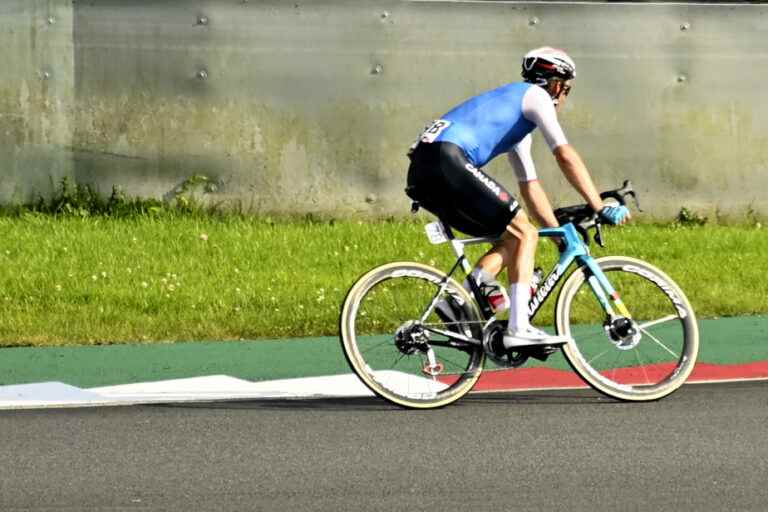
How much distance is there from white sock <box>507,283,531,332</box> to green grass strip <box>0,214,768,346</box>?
2.78 metres

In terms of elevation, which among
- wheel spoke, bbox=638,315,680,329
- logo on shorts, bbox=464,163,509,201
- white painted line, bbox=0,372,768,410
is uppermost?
logo on shorts, bbox=464,163,509,201

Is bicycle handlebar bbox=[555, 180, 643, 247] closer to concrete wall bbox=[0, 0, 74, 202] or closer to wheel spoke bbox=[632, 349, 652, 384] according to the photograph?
wheel spoke bbox=[632, 349, 652, 384]

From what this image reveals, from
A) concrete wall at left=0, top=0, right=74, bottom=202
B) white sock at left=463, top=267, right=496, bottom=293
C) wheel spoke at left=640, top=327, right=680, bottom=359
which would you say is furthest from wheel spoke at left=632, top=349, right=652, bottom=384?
concrete wall at left=0, top=0, right=74, bottom=202

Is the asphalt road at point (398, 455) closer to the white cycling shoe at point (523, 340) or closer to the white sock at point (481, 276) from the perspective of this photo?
the white cycling shoe at point (523, 340)

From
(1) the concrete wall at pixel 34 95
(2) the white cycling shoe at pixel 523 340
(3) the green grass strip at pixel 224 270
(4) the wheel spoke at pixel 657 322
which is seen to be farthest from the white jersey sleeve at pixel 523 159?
(1) the concrete wall at pixel 34 95

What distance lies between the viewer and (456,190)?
339 inches

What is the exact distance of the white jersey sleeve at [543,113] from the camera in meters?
8.51

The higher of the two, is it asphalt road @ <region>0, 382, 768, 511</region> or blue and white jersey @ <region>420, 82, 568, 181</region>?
blue and white jersey @ <region>420, 82, 568, 181</region>

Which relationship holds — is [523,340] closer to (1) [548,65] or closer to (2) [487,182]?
(2) [487,182]

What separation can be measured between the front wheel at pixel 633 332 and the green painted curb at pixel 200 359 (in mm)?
1177

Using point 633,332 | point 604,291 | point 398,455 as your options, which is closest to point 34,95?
point 604,291

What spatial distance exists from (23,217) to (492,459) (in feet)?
26.2

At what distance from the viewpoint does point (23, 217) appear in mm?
14797

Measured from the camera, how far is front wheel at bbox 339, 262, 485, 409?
8.80 meters
